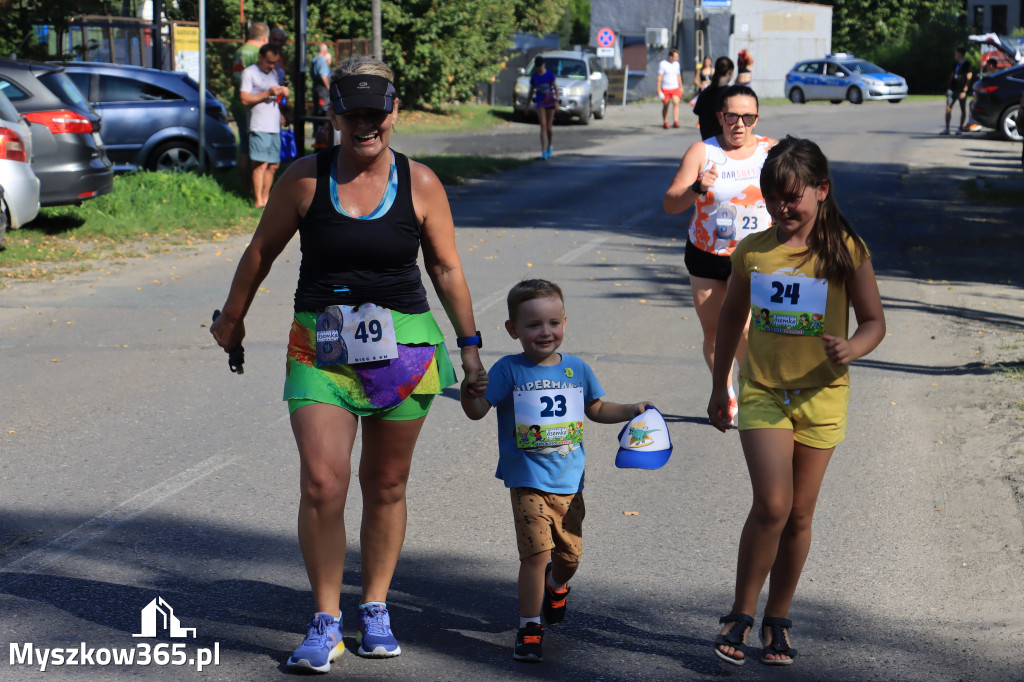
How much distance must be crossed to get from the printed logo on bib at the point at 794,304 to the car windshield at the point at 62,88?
1196 centimetres

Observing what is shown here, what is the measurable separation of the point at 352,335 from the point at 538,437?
2.24ft

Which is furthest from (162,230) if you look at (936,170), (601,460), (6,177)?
(936,170)

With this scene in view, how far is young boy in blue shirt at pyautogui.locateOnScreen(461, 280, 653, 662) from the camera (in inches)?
159

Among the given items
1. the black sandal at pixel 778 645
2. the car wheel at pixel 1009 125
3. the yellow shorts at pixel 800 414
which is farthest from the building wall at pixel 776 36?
the black sandal at pixel 778 645

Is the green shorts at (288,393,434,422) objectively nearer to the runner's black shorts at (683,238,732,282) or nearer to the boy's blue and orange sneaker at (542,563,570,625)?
the boy's blue and orange sneaker at (542,563,570,625)

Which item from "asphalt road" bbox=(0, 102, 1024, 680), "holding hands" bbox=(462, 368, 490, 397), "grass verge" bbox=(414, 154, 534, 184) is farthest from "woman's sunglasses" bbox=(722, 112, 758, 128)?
"grass verge" bbox=(414, 154, 534, 184)

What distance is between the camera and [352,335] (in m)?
3.92

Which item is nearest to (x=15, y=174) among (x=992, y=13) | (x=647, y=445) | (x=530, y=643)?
(x=530, y=643)

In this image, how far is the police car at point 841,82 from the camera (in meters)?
47.7

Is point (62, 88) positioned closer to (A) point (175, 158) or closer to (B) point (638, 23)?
(A) point (175, 158)

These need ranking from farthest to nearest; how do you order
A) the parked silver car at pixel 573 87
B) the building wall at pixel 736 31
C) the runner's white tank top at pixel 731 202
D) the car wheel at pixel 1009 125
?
the building wall at pixel 736 31
the parked silver car at pixel 573 87
the car wheel at pixel 1009 125
the runner's white tank top at pixel 731 202

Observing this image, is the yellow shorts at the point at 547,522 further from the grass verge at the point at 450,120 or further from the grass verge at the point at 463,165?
the grass verge at the point at 450,120

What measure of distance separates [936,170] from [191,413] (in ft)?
62.0

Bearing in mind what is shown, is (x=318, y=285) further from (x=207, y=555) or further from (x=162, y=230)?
(x=162, y=230)
